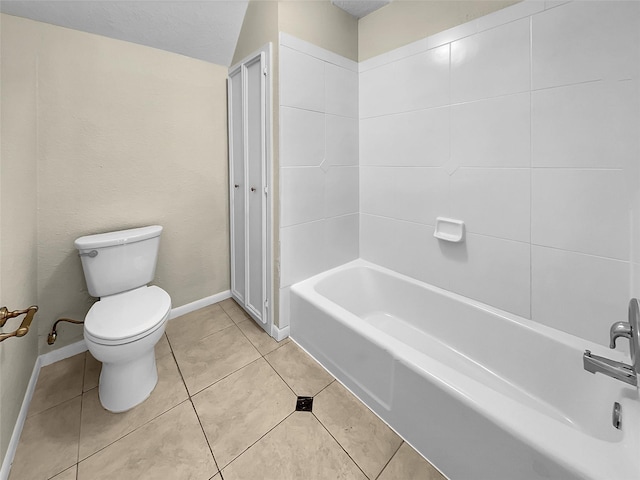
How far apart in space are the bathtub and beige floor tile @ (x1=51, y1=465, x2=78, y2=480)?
1.11 metres

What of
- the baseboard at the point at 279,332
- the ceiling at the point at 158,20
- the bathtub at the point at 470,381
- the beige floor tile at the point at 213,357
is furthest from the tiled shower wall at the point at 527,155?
the beige floor tile at the point at 213,357

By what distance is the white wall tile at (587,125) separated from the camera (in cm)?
107

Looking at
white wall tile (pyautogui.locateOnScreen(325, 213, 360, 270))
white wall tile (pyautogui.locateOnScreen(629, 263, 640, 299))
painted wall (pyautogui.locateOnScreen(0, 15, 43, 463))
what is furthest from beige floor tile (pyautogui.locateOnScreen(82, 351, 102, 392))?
white wall tile (pyautogui.locateOnScreen(629, 263, 640, 299))

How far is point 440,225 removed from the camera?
168 cm

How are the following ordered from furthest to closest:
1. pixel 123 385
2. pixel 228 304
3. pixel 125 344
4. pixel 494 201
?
pixel 228 304
pixel 494 201
pixel 123 385
pixel 125 344

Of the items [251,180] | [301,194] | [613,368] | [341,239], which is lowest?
[613,368]

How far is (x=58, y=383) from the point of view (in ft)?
4.92

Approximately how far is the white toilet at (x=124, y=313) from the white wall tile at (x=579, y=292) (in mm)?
1847

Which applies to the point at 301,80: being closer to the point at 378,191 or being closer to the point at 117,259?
the point at 378,191

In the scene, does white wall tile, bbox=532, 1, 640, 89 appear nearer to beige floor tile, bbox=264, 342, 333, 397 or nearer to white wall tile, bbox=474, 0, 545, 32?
white wall tile, bbox=474, 0, 545, 32

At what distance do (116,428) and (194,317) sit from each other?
0.91m

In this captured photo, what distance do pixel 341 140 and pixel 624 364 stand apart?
1.73 meters

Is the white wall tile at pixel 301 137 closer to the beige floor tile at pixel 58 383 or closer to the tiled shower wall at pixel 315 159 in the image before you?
the tiled shower wall at pixel 315 159

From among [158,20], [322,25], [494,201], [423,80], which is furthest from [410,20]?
[158,20]
